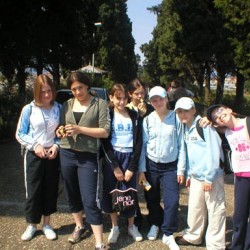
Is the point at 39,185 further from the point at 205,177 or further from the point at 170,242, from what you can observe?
the point at 205,177

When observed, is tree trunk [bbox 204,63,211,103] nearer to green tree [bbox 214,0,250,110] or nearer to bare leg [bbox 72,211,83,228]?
green tree [bbox 214,0,250,110]

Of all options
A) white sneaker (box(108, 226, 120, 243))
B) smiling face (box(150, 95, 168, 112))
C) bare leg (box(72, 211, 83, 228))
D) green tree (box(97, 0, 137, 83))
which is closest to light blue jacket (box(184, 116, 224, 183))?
smiling face (box(150, 95, 168, 112))

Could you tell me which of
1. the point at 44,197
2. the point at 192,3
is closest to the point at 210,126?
the point at 44,197

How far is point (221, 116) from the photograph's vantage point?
139 inches

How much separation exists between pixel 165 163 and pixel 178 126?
0.44m

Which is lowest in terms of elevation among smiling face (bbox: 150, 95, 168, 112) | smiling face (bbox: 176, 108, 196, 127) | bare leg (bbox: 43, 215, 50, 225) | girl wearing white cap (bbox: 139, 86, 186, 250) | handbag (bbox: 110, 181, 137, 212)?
bare leg (bbox: 43, 215, 50, 225)

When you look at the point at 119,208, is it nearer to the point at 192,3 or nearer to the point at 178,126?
the point at 178,126

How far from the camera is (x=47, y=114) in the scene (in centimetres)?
395

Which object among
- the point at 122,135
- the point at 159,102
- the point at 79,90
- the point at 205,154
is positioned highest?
the point at 79,90

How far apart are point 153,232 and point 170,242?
0.29 meters

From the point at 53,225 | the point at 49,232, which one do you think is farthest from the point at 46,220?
the point at 53,225

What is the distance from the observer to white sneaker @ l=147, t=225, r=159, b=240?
4074 mm

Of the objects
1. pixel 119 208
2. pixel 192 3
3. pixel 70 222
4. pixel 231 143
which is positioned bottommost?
pixel 70 222

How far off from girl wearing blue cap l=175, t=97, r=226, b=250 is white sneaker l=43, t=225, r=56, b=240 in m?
1.57
